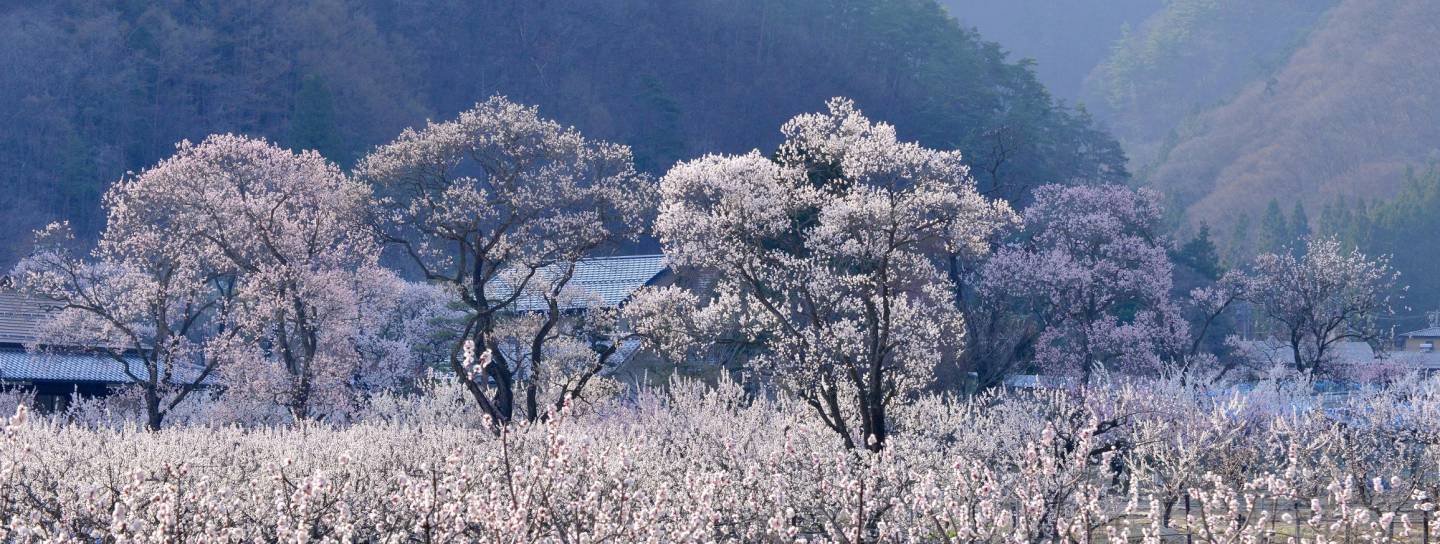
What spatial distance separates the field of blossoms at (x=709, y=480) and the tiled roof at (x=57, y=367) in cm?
1115

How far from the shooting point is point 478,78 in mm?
79125

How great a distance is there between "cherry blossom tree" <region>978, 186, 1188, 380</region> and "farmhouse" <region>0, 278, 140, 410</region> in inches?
1043

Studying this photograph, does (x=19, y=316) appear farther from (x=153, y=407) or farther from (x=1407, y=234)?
(x=1407, y=234)

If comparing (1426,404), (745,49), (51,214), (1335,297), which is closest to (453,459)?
(1426,404)

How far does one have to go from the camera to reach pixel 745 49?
8294 centimetres

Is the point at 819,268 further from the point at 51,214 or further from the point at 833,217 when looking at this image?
the point at 51,214

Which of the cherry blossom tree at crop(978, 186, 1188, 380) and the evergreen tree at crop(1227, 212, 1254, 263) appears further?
the evergreen tree at crop(1227, 212, 1254, 263)

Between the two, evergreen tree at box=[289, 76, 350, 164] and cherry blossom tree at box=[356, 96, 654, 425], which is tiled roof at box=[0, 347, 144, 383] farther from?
evergreen tree at box=[289, 76, 350, 164]

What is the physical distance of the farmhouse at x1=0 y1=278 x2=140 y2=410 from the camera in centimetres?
3434

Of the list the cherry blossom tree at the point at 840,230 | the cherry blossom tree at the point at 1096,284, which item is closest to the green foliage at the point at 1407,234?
the cherry blossom tree at the point at 1096,284

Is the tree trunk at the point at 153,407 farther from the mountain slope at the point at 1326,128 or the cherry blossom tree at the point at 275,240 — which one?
the mountain slope at the point at 1326,128

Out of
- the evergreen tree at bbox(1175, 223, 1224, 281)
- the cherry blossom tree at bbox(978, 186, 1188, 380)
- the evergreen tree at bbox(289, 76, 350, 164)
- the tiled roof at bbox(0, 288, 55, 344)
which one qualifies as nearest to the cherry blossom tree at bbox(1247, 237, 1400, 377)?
the cherry blossom tree at bbox(978, 186, 1188, 380)

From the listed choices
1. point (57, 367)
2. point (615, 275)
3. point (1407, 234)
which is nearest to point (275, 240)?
point (57, 367)

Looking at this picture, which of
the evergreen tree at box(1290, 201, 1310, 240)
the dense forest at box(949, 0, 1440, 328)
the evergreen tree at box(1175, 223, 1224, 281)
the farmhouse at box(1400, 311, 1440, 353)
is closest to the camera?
the evergreen tree at box(1175, 223, 1224, 281)
